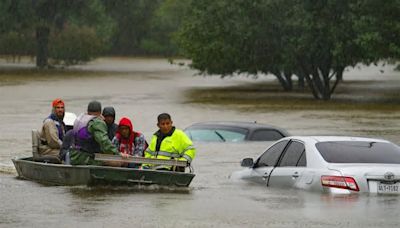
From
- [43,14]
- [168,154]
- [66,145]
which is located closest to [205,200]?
[168,154]

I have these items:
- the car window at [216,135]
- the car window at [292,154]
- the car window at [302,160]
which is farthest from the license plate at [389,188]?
the car window at [216,135]

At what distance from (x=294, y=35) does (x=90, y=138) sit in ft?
131

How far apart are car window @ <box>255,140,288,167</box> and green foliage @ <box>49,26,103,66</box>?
258ft

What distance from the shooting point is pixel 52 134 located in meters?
19.7

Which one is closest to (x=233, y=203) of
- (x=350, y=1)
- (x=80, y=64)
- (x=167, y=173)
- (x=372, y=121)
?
(x=167, y=173)

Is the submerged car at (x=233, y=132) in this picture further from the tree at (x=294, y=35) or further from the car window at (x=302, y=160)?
the tree at (x=294, y=35)

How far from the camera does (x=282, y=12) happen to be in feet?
184

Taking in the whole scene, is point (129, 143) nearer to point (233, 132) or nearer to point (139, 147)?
point (139, 147)

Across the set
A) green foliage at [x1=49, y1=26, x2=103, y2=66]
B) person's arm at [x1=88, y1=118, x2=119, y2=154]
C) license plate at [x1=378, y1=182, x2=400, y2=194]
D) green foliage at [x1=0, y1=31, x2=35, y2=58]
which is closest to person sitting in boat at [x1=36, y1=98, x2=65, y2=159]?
person's arm at [x1=88, y1=118, x2=119, y2=154]

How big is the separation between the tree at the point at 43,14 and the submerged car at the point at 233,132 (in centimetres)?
5218

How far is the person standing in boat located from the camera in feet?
64.6

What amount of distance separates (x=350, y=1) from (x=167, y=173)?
38.6m

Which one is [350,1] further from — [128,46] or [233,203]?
[128,46]

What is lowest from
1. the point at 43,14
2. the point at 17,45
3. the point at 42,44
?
the point at 17,45
